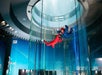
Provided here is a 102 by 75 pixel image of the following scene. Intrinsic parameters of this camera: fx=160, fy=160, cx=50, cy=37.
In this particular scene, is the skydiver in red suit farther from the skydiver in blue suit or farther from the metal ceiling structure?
the metal ceiling structure

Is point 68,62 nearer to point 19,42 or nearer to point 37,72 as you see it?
point 37,72

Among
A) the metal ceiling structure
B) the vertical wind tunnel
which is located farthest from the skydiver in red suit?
the metal ceiling structure

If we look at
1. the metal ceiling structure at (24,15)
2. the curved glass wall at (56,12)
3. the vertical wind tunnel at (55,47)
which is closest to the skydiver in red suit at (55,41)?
the vertical wind tunnel at (55,47)

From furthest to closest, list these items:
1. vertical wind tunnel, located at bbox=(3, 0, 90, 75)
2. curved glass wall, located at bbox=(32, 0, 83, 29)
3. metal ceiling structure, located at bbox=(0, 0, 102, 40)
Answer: curved glass wall, located at bbox=(32, 0, 83, 29), vertical wind tunnel, located at bbox=(3, 0, 90, 75), metal ceiling structure, located at bbox=(0, 0, 102, 40)

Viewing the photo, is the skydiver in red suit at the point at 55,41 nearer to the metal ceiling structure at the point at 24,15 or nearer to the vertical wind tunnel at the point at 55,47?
the vertical wind tunnel at the point at 55,47

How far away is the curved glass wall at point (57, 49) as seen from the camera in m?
3.81

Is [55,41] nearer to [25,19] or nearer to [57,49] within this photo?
[57,49]

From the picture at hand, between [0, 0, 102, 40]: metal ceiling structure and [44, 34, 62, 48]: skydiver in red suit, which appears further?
[44, 34, 62, 48]: skydiver in red suit

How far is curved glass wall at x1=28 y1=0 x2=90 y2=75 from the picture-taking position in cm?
381

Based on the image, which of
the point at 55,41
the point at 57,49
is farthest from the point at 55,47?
the point at 55,41

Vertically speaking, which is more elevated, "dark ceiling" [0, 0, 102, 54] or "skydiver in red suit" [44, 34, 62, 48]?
"dark ceiling" [0, 0, 102, 54]

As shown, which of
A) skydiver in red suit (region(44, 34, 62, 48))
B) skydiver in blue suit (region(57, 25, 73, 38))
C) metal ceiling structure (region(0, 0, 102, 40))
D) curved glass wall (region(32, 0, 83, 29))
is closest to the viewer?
metal ceiling structure (region(0, 0, 102, 40))

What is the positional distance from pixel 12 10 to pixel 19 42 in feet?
5.40

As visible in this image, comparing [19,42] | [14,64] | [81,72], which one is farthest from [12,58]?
[81,72]
